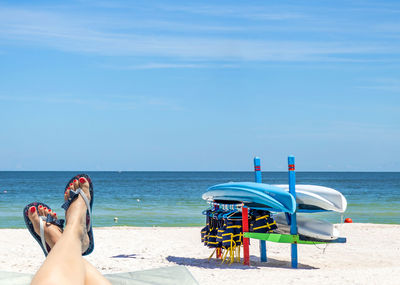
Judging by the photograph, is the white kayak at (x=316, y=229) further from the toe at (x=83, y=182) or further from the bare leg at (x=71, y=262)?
→ the bare leg at (x=71, y=262)

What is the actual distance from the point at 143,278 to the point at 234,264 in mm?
3037

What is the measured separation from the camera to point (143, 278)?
3994mm

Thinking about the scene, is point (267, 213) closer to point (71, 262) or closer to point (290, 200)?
point (290, 200)

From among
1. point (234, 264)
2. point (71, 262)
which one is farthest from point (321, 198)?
point (71, 262)

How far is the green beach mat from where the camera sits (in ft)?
12.3

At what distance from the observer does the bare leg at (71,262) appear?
103 inches

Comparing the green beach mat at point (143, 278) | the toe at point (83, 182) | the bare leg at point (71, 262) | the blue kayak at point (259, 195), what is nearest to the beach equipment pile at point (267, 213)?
the blue kayak at point (259, 195)

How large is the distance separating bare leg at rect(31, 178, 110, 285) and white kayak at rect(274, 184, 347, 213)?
3403 millimetres

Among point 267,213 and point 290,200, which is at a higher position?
point 290,200

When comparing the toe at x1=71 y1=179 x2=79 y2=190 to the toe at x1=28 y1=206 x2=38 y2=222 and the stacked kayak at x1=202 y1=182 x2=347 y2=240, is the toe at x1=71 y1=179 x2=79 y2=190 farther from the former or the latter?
Result: the stacked kayak at x1=202 y1=182 x2=347 y2=240

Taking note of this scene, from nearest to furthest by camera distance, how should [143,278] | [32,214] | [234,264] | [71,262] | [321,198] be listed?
[71,262], [143,278], [32,214], [321,198], [234,264]

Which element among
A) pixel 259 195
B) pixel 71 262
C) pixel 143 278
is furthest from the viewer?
pixel 259 195

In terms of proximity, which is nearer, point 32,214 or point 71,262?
point 71,262

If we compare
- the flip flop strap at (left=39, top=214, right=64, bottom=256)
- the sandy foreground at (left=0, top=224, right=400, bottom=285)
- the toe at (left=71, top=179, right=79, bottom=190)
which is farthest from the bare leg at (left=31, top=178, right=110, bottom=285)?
the sandy foreground at (left=0, top=224, right=400, bottom=285)
